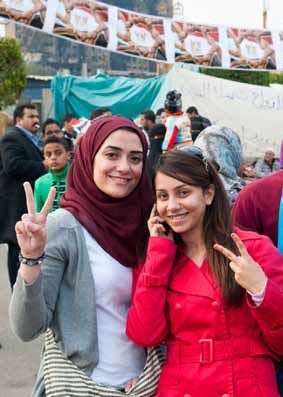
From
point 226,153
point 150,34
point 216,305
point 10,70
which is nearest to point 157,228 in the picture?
point 216,305

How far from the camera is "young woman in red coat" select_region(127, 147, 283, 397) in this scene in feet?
6.18

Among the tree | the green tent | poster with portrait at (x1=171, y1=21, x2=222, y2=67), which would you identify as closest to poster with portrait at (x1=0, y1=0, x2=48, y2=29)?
poster with portrait at (x1=171, y1=21, x2=222, y2=67)

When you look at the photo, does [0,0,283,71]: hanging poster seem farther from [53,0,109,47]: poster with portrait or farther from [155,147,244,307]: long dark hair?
[155,147,244,307]: long dark hair

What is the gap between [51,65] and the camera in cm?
9388

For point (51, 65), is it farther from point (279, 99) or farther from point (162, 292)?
point (162, 292)

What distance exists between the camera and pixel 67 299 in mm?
2008

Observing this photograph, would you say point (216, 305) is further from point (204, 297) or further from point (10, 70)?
point (10, 70)

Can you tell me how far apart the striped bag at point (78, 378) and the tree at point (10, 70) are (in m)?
17.7

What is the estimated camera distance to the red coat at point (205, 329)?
189cm

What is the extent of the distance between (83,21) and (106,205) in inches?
291

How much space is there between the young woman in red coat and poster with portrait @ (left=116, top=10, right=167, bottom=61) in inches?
305

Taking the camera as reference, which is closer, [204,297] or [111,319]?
[204,297]

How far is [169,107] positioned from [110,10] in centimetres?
341

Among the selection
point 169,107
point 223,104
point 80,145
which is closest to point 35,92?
point 223,104
